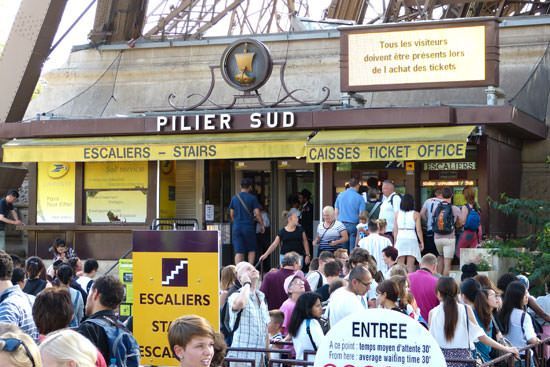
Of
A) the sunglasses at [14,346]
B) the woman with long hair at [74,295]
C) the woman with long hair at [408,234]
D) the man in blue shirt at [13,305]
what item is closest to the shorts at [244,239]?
the woman with long hair at [408,234]

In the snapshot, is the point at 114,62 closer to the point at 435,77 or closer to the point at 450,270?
the point at 435,77

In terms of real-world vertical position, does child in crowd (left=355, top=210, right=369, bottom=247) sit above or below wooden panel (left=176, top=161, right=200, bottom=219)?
below

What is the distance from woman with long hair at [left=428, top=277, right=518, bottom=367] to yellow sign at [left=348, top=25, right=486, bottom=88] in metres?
9.29

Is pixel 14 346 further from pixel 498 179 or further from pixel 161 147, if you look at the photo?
pixel 498 179

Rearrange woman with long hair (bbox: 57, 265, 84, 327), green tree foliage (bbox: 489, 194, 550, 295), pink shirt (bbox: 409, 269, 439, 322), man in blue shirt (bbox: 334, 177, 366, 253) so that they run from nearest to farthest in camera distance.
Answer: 1. woman with long hair (bbox: 57, 265, 84, 327)
2. pink shirt (bbox: 409, 269, 439, 322)
3. green tree foliage (bbox: 489, 194, 550, 295)
4. man in blue shirt (bbox: 334, 177, 366, 253)

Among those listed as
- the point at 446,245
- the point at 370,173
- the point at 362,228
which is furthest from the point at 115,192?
the point at 446,245

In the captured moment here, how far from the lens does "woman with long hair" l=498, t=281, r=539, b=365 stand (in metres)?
10.4

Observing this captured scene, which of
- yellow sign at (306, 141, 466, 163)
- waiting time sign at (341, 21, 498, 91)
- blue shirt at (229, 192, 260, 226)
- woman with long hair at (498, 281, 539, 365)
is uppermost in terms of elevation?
waiting time sign at (341, 21, 498, 91)

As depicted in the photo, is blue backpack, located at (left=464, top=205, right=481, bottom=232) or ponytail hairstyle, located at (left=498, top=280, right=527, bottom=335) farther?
blue backpack, located at (left=464, top=205, right=481, bottom=232)

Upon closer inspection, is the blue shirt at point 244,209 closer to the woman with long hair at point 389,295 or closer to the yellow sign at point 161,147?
the yellow sign at point 161,147

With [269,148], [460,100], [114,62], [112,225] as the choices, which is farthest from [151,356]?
[114,62]

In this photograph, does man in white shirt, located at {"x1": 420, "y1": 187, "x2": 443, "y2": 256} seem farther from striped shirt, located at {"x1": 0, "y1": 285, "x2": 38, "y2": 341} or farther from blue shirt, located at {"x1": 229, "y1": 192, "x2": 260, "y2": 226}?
striped shirt, located at {"x1": 0, "y1": 285, "x2": 38, "y2": 341}

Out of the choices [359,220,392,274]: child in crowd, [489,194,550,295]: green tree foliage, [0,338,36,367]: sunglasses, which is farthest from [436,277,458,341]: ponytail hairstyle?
[489,194,550,295]: green tree foliage

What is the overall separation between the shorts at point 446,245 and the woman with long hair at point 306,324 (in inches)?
305
